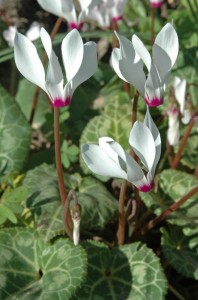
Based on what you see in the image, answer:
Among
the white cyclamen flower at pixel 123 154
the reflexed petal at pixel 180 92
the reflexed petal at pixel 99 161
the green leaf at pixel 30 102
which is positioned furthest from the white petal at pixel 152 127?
the green leaf at pixel 30 102

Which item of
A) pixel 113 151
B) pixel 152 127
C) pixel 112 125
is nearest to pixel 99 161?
pixel 113 151

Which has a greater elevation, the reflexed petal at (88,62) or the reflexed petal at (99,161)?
the reflexed petal at (88,62)

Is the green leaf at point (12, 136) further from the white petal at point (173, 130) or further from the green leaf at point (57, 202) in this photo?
the white petal at point (173, 130)

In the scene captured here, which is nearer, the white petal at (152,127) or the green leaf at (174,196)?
the white petal at (152,127)

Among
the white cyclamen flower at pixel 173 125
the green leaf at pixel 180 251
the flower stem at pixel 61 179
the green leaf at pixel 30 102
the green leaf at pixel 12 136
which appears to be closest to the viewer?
the flower stem at pixel 61 179

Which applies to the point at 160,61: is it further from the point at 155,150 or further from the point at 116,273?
the point at 116,273
